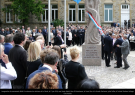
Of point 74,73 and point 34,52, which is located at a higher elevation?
point 34,52

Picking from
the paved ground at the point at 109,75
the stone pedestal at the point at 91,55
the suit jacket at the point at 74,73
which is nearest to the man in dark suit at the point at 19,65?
the suit jacket at the point at 74,73

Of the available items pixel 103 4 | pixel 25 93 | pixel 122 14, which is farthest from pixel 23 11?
pixel 25 93

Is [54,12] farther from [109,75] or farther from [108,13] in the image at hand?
[109,75]

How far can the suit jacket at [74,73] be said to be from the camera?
457 cm

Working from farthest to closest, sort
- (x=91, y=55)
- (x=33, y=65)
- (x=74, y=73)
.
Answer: (x=91, y=55) < (x=33, y=65) < (x=74, y=73)

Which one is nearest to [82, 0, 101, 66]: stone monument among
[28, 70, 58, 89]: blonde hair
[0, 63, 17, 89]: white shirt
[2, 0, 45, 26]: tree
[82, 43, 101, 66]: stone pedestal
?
[82, 43, 101, 66]: stone pedestal

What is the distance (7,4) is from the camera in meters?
33.3

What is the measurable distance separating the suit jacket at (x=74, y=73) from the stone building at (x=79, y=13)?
2792 cm

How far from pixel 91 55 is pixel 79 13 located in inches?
843

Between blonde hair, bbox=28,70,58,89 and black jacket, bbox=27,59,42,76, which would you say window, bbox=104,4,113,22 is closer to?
black jacket, bbox=27,59,42,76

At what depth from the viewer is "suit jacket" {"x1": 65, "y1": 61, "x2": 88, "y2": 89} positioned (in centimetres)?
457

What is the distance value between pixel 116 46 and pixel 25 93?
10165mm

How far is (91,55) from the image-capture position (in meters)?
12.5

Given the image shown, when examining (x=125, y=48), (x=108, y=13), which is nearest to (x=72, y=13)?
(x=108, y=13)
